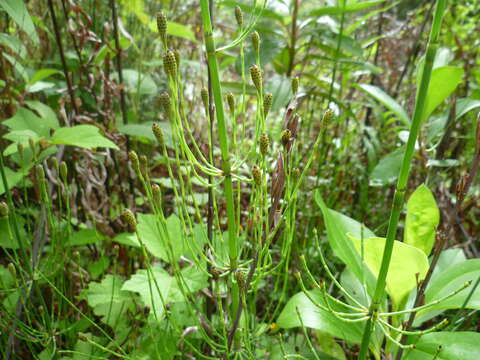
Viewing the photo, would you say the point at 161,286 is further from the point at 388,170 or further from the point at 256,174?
the point at 388,170

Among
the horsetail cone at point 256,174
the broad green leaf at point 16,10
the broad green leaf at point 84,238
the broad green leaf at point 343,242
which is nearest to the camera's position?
the horsetail cone at point 256,174

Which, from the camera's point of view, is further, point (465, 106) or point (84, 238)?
point (465, 106)

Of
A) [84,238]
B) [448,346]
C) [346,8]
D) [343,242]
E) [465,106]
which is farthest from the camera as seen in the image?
[346,8]

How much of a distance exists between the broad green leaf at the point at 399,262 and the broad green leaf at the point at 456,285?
6 cm

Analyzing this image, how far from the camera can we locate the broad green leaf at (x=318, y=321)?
33.2 inches

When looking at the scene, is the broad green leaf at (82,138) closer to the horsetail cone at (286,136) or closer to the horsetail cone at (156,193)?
the horsetail cone at (156,193)

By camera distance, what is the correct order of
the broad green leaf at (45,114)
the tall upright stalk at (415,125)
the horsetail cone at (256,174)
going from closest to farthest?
the tall upright stalk at (415,125), the horsetail cone at (256,174), the broad green leaf at (45,114)

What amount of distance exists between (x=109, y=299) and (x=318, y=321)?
1.86ft

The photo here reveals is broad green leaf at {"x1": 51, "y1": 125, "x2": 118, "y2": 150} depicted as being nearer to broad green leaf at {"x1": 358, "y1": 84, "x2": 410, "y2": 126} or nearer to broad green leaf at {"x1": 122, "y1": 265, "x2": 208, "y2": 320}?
broad green leaf at {"x1": 122, "y1": 265, "x2": 208, "y2": 320}

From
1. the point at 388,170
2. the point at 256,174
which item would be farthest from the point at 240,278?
the point at 388,170

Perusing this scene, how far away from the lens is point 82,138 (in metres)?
1.10

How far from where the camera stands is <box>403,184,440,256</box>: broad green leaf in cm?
90

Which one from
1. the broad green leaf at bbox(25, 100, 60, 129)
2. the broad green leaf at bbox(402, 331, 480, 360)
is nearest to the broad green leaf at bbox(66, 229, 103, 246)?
the broad green leaf at bbox(25, 100, 60, 129)

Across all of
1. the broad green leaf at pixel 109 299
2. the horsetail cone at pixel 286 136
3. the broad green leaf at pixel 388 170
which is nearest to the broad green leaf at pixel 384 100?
the broad green leaf at pixel 388 170
